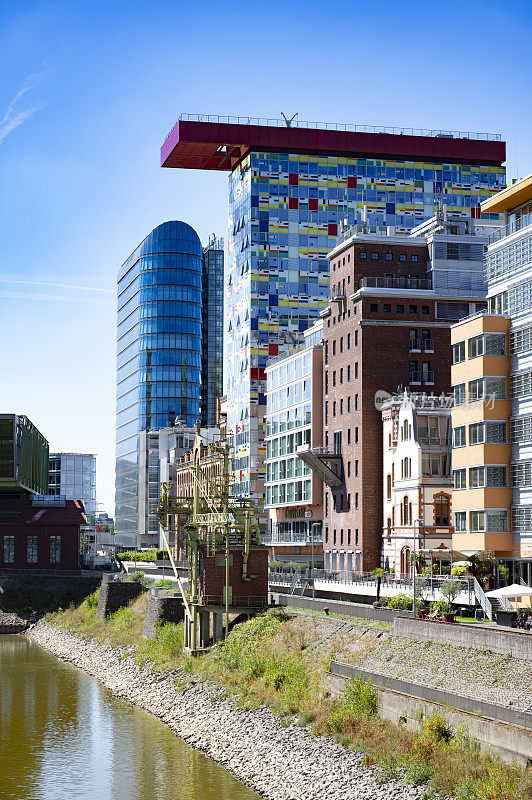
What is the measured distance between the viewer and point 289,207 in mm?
153125

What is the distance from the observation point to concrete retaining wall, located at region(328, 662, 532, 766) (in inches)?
1410

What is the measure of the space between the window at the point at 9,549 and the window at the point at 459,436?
77.8 m

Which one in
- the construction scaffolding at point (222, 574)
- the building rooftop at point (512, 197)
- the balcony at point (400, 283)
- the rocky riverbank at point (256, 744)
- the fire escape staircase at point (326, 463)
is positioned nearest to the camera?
the rocky riverbank at point (256, 744)

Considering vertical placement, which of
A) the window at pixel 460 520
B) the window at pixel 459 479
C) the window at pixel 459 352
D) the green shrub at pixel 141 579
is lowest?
the green shrub at pixel 141 579

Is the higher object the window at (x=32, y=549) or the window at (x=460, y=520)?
the window at (x=460, y=520)

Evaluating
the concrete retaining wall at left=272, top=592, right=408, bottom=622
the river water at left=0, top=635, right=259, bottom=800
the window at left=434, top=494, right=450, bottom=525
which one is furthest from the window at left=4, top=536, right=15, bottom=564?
the concrete retaining wall at left=272, top=592, right=408, bottom=622

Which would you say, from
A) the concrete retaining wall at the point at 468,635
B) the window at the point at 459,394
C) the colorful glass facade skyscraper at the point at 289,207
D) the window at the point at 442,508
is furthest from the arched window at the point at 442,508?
the colorful glass facade skyscraper at the point at 289,207

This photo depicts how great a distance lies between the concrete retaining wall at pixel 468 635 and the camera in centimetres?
4325

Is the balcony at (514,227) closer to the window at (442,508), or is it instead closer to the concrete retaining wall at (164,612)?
the window at (442,508)

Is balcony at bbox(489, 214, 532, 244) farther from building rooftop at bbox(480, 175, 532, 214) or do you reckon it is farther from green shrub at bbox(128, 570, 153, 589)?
green shrub at bbox(128, 570, 153, 589)

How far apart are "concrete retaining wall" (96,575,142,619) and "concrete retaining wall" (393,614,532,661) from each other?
183 feet

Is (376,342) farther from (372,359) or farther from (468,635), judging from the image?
(468,635)

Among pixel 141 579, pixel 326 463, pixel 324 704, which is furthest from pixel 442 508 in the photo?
pixel 141 579

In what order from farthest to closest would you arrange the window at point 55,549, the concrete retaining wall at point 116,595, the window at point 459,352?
the window at point 55,549, the concrete retaining wall at point 116,595, the window at point 459,352
